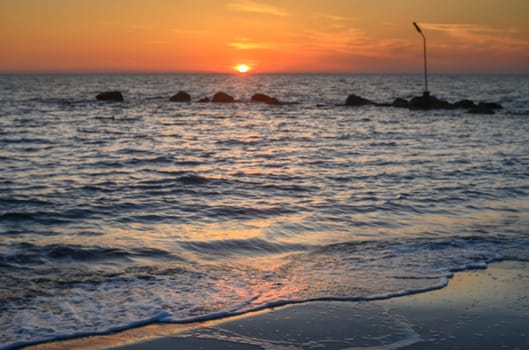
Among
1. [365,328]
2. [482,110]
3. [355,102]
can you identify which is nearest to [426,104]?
[482,110]

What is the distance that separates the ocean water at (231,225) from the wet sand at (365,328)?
29cm

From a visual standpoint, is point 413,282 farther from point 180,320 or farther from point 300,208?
point 300,208

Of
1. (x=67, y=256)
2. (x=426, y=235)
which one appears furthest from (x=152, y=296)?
(x=426, y=235)

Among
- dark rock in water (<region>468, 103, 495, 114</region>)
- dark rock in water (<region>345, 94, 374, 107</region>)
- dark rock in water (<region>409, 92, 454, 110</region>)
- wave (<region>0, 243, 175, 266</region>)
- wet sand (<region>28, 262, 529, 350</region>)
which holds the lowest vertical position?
wet sand (<region>28, 262, 529, 350</region>)

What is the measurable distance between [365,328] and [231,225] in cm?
518

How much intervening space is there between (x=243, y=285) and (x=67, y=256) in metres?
3.00

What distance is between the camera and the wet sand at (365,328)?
5.26 m

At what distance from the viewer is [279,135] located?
92.9 ft

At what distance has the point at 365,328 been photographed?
5.66 metres

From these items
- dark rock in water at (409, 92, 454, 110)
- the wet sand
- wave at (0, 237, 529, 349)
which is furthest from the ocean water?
dark rock in water at (409, 92, 454, 110)

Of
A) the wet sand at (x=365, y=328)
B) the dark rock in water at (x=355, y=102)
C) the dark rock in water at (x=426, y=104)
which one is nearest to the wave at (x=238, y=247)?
the wet sand at (x=365, y=328)

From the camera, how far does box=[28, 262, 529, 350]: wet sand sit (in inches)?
207

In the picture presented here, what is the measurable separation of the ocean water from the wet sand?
0.29m

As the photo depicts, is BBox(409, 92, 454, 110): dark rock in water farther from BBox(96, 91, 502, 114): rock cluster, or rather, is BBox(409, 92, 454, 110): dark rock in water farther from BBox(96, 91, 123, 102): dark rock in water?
BBox(96, 91, 123, 102): dark rock in water
